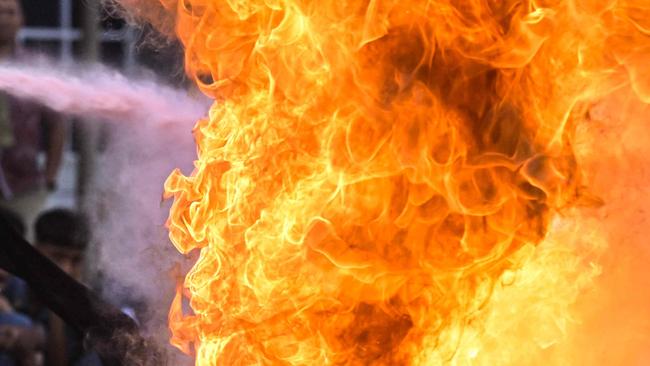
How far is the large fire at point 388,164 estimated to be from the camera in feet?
12.6

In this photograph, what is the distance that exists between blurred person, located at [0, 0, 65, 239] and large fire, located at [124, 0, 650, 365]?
338 cm

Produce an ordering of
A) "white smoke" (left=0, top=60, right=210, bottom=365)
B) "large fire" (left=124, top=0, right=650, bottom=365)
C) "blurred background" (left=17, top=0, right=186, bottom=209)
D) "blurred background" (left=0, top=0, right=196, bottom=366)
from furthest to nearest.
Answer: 1. "blurred background" (left=17, top=0, right=186, bottom=209)
2. "white smoke" (left=0, top=60, right=210, bottom=365)
3. "blurred background" (left=0, top=0, right=196, bottom=366)
4. "large fire" (left=124, top=0, right=650, bottom=365)

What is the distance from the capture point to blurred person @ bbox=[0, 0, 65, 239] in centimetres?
725

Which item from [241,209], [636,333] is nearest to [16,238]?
[241,209]

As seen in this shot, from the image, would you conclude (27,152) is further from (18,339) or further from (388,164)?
(388,164)

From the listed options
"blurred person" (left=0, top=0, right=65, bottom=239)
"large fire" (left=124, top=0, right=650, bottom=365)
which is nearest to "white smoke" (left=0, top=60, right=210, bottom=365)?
"blurred person" (left=0, top=0, right=65, bottom=239)

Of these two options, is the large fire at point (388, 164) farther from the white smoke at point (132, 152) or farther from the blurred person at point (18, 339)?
the blurred person at point (18, 339)

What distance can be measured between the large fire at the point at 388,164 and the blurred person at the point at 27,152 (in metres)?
3.38

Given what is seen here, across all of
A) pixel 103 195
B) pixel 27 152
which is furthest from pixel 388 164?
pixel 27 152

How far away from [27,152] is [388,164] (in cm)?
406

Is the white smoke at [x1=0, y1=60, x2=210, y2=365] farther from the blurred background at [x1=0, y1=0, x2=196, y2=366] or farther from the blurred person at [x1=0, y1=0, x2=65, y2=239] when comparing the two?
the blurred person at [x1=0, y1=0, x2=65, y2=239]

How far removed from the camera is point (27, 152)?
7.35 metres

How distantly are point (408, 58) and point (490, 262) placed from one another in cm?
71

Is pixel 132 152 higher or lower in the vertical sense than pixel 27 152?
higher
